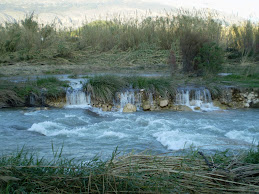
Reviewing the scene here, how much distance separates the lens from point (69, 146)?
570cm

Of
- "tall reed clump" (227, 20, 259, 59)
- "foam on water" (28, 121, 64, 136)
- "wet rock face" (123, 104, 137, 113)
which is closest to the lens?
"foam on water" (28, 121, 64, 136)

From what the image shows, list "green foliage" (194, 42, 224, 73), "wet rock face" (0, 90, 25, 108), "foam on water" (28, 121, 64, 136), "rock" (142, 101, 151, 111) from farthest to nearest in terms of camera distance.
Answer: "green foliage" (194, 42, 224, 73) < "rock" (142, 101, 151, 111) < "wet rock face" (0, 90, 25, 108) < "foam on water" (28, 121, 64, 136)

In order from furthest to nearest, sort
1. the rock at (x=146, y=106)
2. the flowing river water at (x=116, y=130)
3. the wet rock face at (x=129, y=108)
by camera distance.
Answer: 1. the rock at (x=146, y=106)
2. the wet rock face at (x=129, y=108)
3. the flowing river water at (x=116, y=130)

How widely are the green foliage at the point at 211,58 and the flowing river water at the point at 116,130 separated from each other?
8.16 feet

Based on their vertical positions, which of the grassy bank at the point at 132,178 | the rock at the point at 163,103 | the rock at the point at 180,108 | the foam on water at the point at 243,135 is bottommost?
the foam on water at the point at 243,135

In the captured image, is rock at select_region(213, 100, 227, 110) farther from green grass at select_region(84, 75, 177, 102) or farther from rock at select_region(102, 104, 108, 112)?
rock at select_region(102, 104, 108, 112)

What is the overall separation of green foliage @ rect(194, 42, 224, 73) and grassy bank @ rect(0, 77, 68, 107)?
216 inches

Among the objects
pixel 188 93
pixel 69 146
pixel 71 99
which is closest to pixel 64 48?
pixel 71 99

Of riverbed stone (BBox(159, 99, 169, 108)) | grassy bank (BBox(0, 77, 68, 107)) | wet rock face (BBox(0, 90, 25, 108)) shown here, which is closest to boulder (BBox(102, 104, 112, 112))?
grassy bank (BBox(0, 77, 68, 107))

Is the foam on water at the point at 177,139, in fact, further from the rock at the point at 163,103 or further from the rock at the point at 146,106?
the rock at the point at 163,103

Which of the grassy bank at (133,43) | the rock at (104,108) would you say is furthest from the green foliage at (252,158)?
the grassy bank at (133,43)

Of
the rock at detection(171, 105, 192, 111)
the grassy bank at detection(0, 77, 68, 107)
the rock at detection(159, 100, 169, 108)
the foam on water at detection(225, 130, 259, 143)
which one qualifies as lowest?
the foam on water at detection(225, 130, 259, 143)

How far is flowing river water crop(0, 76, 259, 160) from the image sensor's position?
5.68m

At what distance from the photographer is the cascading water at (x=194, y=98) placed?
1009 centimetres
